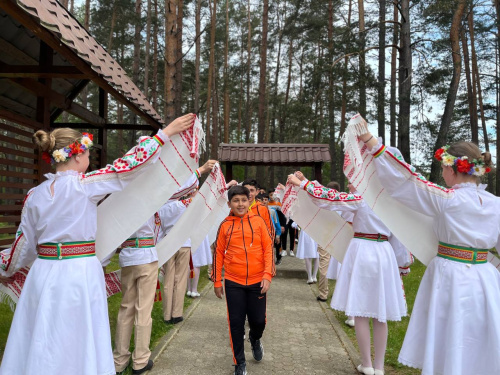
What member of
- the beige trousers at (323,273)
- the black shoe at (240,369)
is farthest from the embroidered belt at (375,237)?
the beige trousers at (323,273)

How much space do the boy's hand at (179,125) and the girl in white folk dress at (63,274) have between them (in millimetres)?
428

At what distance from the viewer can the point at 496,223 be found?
2.89 m

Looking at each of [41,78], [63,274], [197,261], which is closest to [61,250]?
[63,274]

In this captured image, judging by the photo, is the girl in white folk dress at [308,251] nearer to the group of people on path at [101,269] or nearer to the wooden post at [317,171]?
the wooden post at [317,171]

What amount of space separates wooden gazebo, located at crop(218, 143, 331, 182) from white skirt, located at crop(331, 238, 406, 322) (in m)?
5.11

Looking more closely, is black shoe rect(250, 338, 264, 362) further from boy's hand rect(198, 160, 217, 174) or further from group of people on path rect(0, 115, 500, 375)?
boy's hand rect(198, 160, 217, 174)

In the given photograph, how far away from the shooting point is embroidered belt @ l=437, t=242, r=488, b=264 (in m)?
2.86

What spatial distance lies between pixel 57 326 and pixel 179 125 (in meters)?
1.64

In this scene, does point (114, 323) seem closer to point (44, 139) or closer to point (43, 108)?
point (43, 108)

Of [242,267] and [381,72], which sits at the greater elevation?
[381,72]

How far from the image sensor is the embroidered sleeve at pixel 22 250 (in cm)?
276

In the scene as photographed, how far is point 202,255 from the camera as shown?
7.78 m

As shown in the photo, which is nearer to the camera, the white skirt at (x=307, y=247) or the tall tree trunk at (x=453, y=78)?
the white skirt at (x=307, y=247)

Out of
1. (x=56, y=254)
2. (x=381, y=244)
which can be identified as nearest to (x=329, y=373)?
(x=381, y=244)
